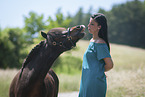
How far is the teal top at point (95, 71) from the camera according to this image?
2.14m

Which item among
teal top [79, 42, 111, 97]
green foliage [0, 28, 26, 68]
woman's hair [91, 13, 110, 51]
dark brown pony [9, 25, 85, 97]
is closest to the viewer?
dark brown pony [9, 25, 85, 97]

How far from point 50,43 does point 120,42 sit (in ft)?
114

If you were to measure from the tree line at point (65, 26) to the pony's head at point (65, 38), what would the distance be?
590 millimetres

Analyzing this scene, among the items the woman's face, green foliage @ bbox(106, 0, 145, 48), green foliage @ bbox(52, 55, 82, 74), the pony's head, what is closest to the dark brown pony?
the pony's head

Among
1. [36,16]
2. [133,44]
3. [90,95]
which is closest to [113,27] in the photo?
[133,44]

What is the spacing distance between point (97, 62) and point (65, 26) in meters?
12.4

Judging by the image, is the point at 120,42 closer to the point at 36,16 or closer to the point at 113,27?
the point at 113,27

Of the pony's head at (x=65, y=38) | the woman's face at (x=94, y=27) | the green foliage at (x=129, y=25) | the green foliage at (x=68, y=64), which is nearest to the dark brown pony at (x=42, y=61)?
the pony's head at (x=65, y=38)

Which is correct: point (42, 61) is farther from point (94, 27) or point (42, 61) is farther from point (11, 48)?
point (11, 48)

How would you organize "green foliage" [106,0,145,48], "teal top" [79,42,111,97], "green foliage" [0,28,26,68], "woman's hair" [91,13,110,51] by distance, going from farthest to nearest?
"green foliage" [106,0,145,48]
"green foliage" [0,28,26,68]
"woman's hair" [91,13,110,51]
"teal top" [79,42,111,97]

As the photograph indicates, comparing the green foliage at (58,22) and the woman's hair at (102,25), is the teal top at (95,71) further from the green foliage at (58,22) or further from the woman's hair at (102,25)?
the green foliage at (58,22)

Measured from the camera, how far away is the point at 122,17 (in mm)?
35688

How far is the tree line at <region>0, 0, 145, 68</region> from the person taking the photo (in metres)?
13.0

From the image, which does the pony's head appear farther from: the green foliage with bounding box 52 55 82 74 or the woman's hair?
the green foliage with bounding box 52 55 82 74
